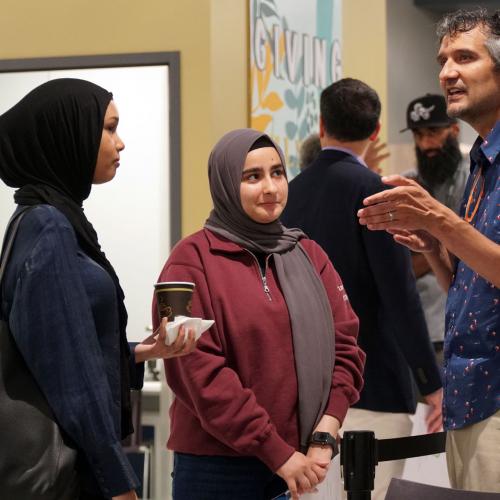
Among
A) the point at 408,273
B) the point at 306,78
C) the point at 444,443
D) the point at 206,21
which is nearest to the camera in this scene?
the point at 444,443

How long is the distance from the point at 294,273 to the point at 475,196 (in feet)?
1.64

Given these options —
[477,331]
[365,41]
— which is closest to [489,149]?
A: [477,331]

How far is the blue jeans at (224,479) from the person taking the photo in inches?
106

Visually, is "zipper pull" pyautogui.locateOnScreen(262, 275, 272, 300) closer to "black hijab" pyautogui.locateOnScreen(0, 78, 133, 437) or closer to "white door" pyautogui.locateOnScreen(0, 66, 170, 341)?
"black hijab" pyautogui.locateOnScreen(0, 78, 133, 437)

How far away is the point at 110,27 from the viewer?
4.78 meters

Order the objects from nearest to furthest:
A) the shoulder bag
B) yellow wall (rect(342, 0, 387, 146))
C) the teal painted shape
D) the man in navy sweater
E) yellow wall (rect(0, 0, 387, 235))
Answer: the shoulder bag < the man in navy sweater < yellow wall (rect(0, 0, 387, 235)) < the teal painted shape < yellow wall (rect(342, 0, 387, 146))

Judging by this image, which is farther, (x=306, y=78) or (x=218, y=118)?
(x=306, y=78)

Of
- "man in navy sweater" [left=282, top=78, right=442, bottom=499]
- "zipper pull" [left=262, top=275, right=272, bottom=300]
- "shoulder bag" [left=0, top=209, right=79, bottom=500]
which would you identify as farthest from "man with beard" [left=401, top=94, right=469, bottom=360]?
"shoulder bag" [left=0, top=209, right=79, bottom=500]

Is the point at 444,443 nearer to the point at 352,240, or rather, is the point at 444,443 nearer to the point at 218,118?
the point at 352,240

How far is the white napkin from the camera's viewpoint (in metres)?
2.40

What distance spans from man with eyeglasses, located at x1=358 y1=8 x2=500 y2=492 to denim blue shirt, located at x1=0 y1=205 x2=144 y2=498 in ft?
2.20

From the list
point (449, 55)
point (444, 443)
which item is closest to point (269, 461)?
point (444, 443)

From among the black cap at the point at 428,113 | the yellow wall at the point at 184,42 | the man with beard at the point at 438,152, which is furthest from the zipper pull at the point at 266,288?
the black cap at the point at 428,113

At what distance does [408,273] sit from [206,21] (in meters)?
1.59
